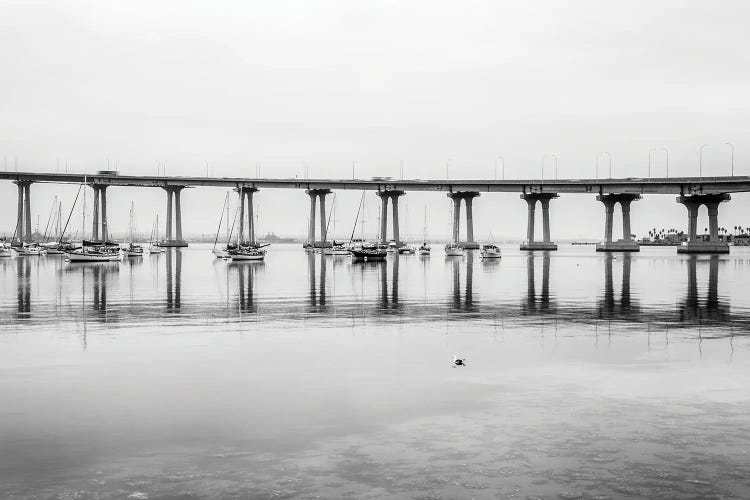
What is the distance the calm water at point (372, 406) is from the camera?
11.8 meters

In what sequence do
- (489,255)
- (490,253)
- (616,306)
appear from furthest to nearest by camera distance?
1. (490,253)
2. (489,255)
3. (616,306)

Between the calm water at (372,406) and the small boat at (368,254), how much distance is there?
93.0 metres

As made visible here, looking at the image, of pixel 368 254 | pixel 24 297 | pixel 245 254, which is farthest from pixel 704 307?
pixel 245 254

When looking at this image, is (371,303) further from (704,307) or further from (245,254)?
(245,254)

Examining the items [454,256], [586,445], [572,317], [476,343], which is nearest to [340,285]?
[572,317]

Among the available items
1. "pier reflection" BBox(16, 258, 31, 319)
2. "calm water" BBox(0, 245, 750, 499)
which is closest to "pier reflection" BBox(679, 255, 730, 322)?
"calm water" BBox(0, 245, 750, 499)

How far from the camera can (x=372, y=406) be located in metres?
17.1

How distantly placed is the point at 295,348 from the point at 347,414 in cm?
977

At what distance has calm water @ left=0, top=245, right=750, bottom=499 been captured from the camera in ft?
38.9

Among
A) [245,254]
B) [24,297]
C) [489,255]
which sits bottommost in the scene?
[24,297]

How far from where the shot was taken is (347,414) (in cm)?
1628

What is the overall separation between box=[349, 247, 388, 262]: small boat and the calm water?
9303cm

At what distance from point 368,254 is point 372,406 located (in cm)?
11307

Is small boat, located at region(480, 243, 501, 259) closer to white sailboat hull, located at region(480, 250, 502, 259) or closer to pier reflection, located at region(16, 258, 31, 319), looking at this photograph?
white sailboat hull, located at region(480, 250, 502, 259)
